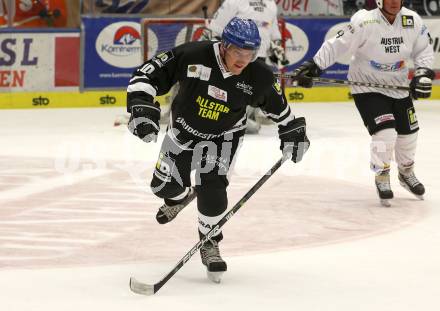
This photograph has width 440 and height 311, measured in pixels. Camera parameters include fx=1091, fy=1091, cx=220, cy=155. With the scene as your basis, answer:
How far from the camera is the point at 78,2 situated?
13.6 metres

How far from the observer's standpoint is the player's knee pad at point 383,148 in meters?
7.47

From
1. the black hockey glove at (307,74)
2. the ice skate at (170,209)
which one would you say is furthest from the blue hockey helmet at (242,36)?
the black hockey glove at (307,74)

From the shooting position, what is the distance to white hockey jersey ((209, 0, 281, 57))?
10.6 m

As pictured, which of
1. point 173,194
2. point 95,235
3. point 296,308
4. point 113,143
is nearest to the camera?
point 296,308

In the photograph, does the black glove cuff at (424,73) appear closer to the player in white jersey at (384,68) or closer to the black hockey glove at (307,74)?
the player in white jersey at (384,68)

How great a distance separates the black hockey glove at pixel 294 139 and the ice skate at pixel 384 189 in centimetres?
203

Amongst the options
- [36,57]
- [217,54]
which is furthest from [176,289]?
[36,57]

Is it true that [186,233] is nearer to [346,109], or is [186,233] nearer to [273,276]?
[273,276]

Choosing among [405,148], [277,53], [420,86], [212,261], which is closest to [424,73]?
[420,86]

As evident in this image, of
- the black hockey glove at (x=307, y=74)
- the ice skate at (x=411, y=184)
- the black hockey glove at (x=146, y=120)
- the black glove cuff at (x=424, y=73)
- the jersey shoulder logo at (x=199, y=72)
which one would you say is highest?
the jersey shoulder logo at (x=199, y=72)

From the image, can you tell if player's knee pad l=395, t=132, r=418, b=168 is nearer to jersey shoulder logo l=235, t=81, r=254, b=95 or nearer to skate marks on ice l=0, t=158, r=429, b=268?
skate marks on ice l=0, t=158, r=429, b=268

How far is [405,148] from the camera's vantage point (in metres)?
7.82

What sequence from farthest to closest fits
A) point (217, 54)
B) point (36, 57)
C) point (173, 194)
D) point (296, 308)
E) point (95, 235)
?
point (36, 57)
point (95, 235)
point (173, 194)
point (217, 54)
point (296, 308)

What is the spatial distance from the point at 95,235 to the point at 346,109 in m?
7.46
